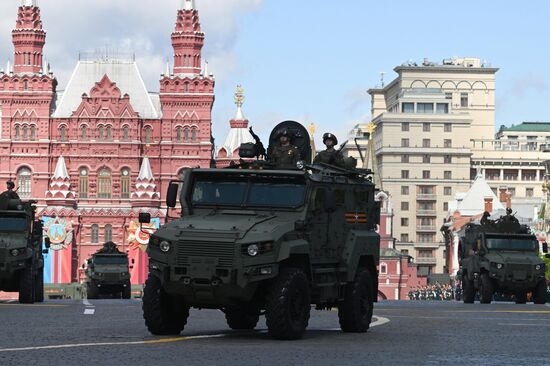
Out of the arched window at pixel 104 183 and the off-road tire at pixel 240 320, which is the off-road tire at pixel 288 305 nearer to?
the off-road tire at pixel 240 320

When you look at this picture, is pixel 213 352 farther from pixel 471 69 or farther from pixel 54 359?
pixel 471 69

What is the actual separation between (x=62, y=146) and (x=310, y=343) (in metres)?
A: 112

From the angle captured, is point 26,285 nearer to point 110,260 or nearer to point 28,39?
point 110,260

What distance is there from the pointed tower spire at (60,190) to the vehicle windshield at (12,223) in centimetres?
8723

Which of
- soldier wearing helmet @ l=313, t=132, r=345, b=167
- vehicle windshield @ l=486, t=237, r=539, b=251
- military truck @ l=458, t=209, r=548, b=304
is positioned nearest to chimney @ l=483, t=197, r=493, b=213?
military truck @ l=458, t=209, r=548, b=304

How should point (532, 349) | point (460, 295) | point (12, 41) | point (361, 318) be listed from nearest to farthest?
1. point (532, 349)
2. point (361, 318)
3. point (460, 295)
4. point (12, 41)

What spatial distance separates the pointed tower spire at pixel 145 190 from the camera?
410ft

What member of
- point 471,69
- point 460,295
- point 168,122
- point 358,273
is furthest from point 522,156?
point 358,273

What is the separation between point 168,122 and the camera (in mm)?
128625

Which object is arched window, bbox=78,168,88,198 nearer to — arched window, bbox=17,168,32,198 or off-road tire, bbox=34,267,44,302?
arched window, bbox=17,168,32,198

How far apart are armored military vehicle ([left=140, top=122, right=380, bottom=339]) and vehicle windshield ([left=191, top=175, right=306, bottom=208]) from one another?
1cm

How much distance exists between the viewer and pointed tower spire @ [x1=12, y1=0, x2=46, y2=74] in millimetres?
126750

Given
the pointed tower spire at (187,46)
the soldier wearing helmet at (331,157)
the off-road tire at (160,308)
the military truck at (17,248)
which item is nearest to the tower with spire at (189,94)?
the pointed tower spire at (187,46)

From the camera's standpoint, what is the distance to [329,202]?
67.9ft
